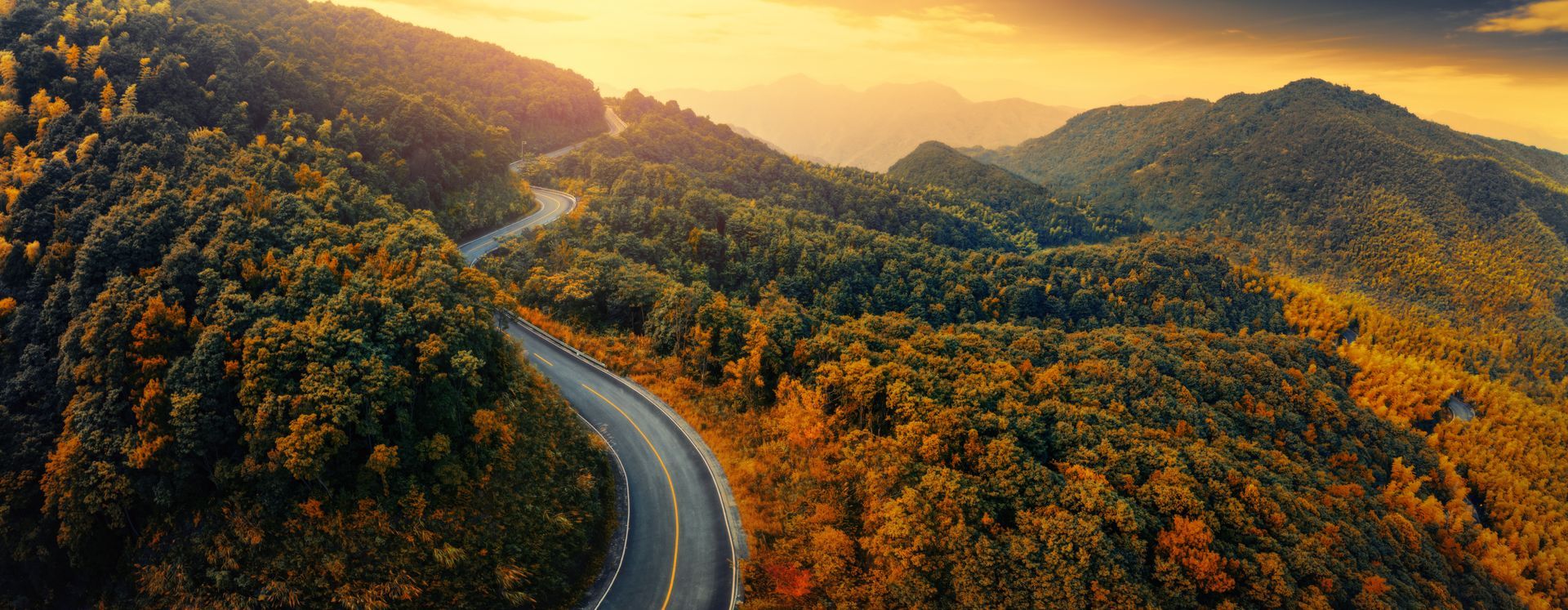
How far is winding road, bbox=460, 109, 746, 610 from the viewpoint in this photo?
27.6 m

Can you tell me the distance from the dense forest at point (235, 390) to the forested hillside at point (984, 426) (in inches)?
476

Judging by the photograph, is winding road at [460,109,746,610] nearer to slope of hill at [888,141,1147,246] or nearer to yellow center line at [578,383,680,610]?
yellow center line at [578,383,680,610]

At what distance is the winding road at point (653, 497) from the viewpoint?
27641mm

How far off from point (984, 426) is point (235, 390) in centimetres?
3673

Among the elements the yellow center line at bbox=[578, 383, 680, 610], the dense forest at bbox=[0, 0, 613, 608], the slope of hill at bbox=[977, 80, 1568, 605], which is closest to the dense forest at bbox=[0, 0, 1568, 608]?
the dense forest at bbox=[0, 0, 613, 608]

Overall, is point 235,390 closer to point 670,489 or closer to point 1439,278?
point 670,489

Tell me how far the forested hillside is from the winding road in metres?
1.40

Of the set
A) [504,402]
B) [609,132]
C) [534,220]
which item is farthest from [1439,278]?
[504,402]

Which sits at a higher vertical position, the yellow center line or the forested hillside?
the forested hillside

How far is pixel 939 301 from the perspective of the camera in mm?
74750

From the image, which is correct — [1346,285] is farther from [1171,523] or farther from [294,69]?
[294,69]

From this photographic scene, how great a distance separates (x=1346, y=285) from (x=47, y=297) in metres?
217

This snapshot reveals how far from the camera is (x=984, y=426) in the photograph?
31.0 meters

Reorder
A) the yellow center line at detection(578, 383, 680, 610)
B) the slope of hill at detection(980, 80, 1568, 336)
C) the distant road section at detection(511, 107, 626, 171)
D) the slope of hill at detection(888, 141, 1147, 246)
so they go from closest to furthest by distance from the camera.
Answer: the yellow center line at detection(578, 383, 680, 610)
the distant road section at detection(511, 107, 626, 171)
the slope of hill at detection(980, 80, 1568, 336)
the slope of hill at detection(888, 141, 1147, 246)
